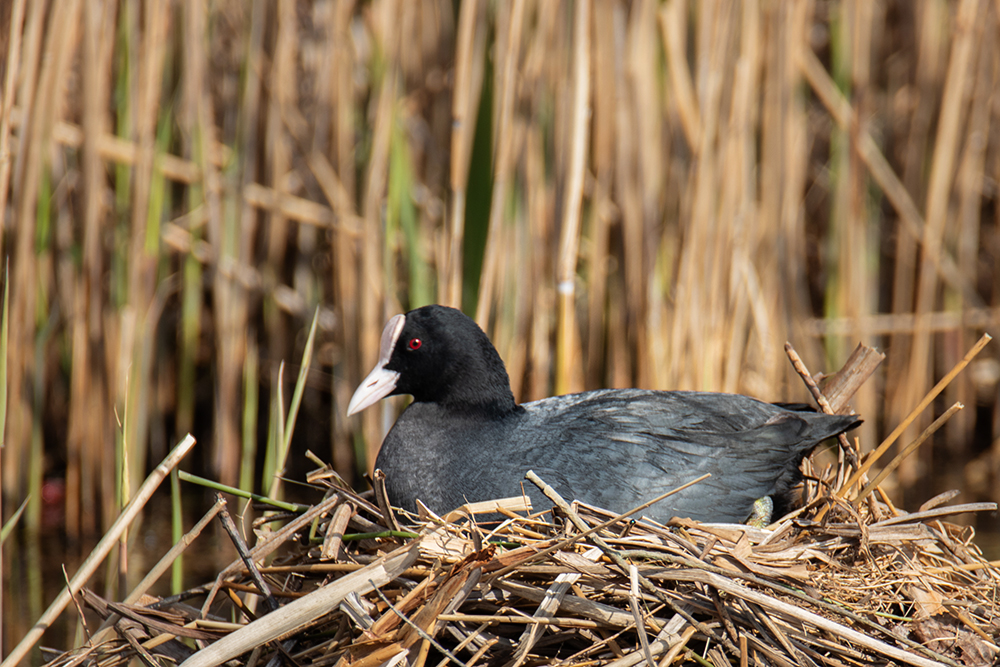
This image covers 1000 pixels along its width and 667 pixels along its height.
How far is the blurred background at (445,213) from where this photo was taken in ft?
10.1

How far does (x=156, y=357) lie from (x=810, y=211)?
3.22 m

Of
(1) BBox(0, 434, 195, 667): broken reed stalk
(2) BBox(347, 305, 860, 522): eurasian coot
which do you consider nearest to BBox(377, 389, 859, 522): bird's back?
(2) BBox(347, 305, 860, 522): eurasian coot

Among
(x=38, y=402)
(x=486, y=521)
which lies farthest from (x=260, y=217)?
(x=486, y=521)

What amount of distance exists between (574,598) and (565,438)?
553 mm

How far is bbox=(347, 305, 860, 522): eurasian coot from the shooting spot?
6.86 feet

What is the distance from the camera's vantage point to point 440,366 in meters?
2.30

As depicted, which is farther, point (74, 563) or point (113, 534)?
point (74, 563)

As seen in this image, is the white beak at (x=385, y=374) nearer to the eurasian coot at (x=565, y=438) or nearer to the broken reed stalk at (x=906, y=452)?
the eurasian coot at (x=565, y=438)

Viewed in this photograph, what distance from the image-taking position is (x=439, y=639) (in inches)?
67.9

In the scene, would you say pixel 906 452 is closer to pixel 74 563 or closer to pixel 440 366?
pixel 440 366

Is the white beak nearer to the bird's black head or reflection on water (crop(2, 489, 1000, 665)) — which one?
the bird's black head

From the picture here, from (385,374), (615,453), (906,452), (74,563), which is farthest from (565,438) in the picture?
(74,563)

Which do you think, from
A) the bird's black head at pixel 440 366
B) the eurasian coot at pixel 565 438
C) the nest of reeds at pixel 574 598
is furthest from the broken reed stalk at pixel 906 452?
the bird's black head at pixel 440 366

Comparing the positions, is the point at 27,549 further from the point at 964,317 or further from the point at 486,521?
the point at 964,317
